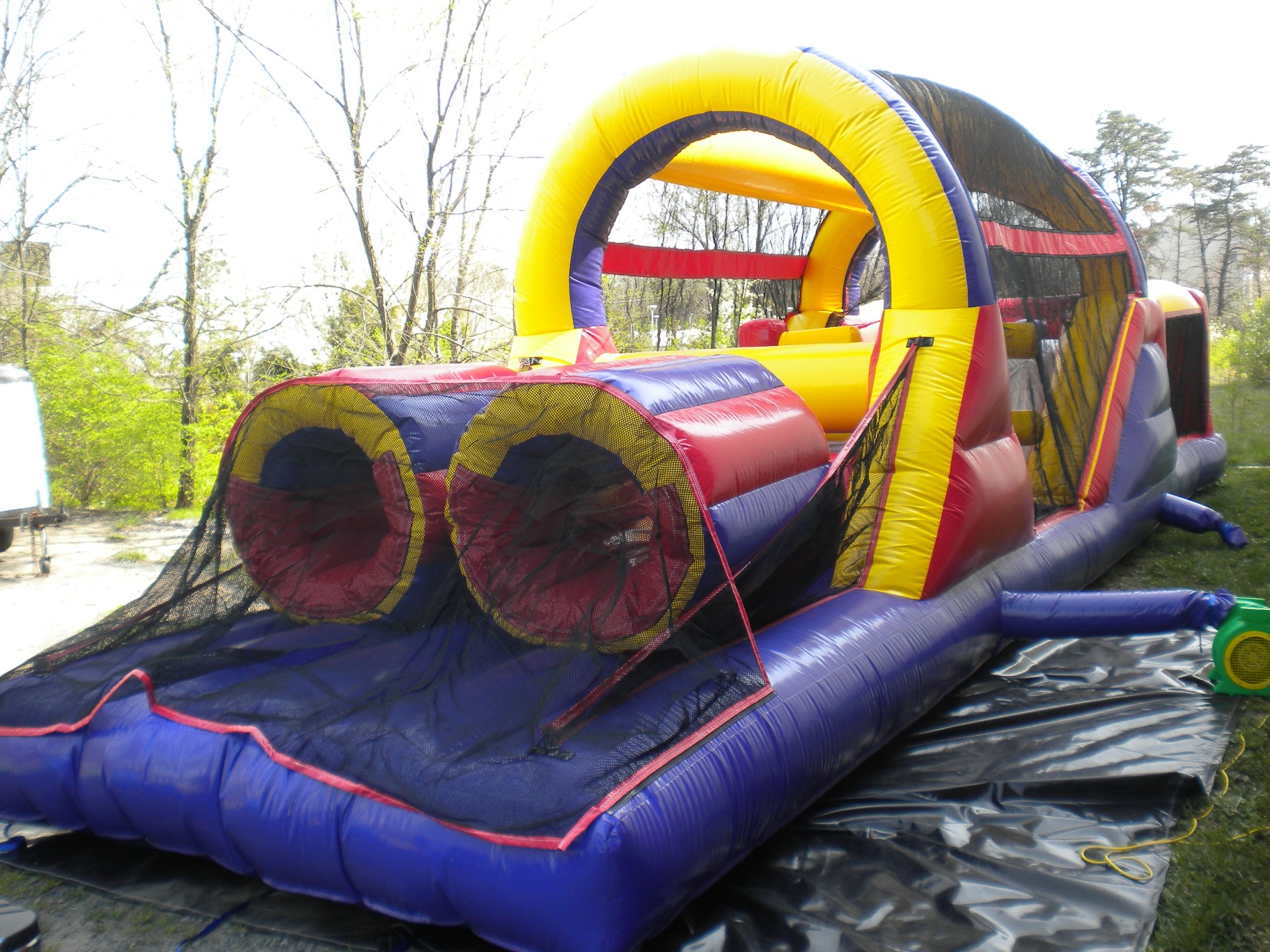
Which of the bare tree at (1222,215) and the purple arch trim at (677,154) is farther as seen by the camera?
the bare tree at (1222,215)

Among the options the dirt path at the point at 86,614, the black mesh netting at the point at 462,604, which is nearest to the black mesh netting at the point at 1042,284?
the black mesh netting at the point at 462,604

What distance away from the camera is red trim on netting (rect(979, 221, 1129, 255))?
351 centimetres

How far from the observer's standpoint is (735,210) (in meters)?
9.73

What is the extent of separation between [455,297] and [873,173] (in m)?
4.91

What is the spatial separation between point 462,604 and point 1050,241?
10.2 feet

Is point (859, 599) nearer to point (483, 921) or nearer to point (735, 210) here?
point (483, 921)

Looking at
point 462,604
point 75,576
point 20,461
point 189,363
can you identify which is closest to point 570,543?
point 462,604

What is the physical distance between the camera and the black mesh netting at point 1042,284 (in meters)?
3.56

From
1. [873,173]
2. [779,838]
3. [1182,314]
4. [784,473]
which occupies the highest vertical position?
[873,173]

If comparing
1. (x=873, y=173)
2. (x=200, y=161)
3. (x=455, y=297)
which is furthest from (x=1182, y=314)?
(x=200, y=161)

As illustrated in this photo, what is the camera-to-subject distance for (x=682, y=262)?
6.38 meters

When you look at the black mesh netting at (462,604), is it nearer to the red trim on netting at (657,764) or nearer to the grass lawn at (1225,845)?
the red trim on netting at (657,764)

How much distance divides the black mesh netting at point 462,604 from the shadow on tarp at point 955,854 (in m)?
0.36

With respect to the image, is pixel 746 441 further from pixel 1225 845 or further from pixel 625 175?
pixel 625 175
